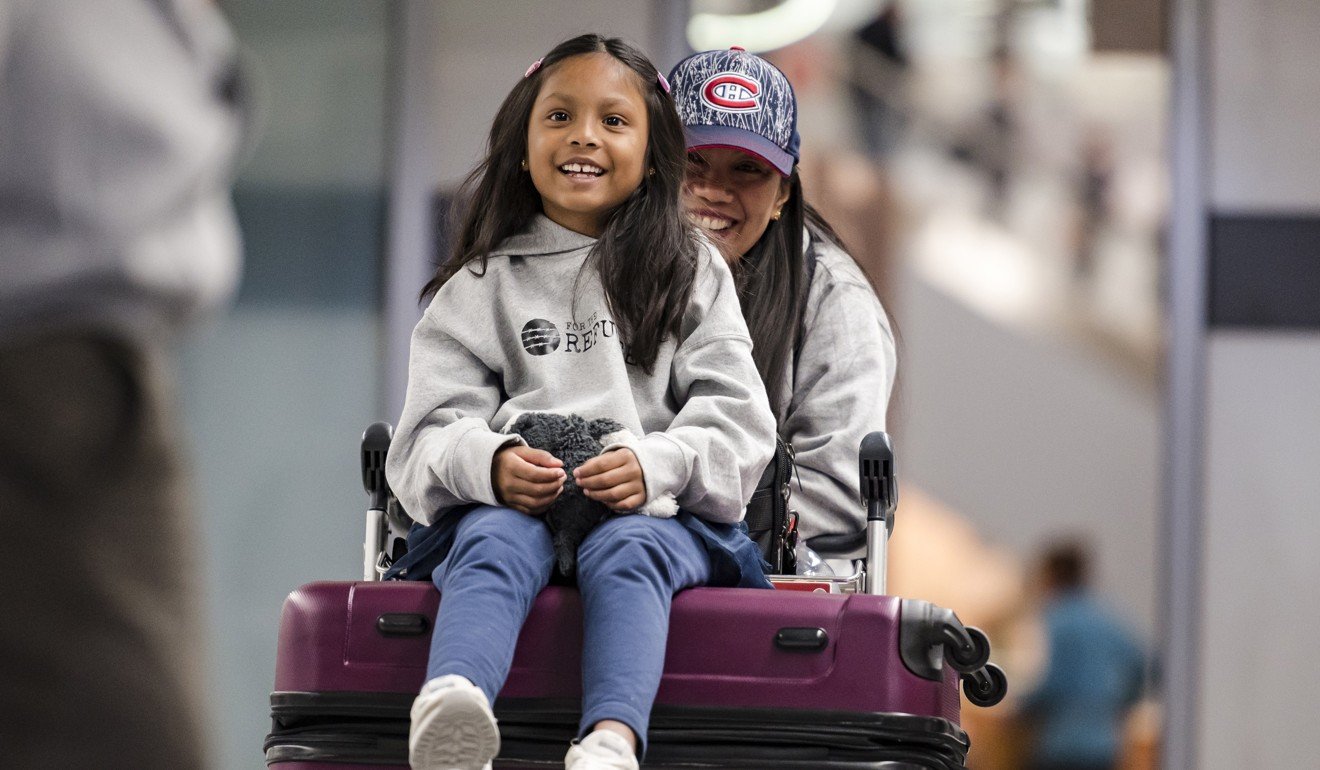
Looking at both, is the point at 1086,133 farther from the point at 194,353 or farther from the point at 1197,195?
the point at 194,353

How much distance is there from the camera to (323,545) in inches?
192

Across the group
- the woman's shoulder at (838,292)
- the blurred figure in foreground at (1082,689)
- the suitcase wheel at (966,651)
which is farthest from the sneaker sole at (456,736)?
the blurred figure in foreground at (1082,689)

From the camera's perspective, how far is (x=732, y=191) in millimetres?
2707

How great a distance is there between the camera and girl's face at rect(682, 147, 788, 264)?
270cm

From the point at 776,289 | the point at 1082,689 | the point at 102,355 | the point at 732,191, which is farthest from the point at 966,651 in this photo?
the point at 1082,689

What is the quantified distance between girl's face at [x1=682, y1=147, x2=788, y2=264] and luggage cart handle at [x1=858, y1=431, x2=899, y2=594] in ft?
1.68

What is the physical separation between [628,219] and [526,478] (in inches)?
17.5

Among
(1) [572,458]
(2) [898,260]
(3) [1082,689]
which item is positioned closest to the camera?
(1) [572,458]

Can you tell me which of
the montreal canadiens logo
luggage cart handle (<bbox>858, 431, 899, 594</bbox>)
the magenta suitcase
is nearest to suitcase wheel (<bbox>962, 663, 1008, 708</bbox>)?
the magenta suitcase

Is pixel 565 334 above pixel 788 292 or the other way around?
the other way around

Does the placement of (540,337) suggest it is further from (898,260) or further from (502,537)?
(898,260)

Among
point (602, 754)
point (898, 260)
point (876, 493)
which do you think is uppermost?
point (898, 260)

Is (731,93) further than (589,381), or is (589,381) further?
(731,93)

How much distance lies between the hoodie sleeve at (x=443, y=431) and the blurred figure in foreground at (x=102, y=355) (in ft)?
3.24
